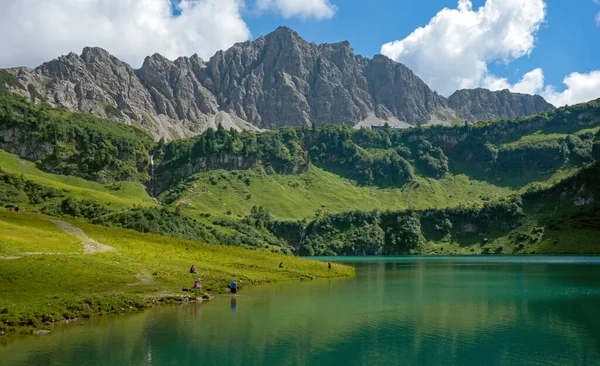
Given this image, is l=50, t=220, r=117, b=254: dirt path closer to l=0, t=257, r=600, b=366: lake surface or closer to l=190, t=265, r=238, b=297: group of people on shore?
l=190, t=265, r=238, b=297: group of people on shore

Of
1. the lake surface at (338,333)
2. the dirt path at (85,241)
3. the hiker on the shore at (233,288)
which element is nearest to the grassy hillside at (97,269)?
the dirt path at (85,241)

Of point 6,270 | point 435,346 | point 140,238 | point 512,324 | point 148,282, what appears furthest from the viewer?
point 140,238

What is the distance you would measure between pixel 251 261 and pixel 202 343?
66.1 metres

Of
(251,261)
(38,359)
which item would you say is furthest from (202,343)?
(251,261)

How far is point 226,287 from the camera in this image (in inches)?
3036

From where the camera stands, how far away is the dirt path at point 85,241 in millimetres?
80938

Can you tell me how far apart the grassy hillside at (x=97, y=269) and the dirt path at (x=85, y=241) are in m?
0.18

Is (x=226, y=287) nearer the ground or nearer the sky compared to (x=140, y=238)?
nearer the ground

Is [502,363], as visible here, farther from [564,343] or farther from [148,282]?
[148,282]

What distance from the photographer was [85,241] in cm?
8594

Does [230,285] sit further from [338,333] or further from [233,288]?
[338,333]

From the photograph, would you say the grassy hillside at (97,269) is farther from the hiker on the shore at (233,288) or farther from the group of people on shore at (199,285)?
the hiker on the shore at (233,288)

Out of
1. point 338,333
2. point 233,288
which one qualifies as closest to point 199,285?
point 233,288

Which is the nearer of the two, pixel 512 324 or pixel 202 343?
pixel 202 343
